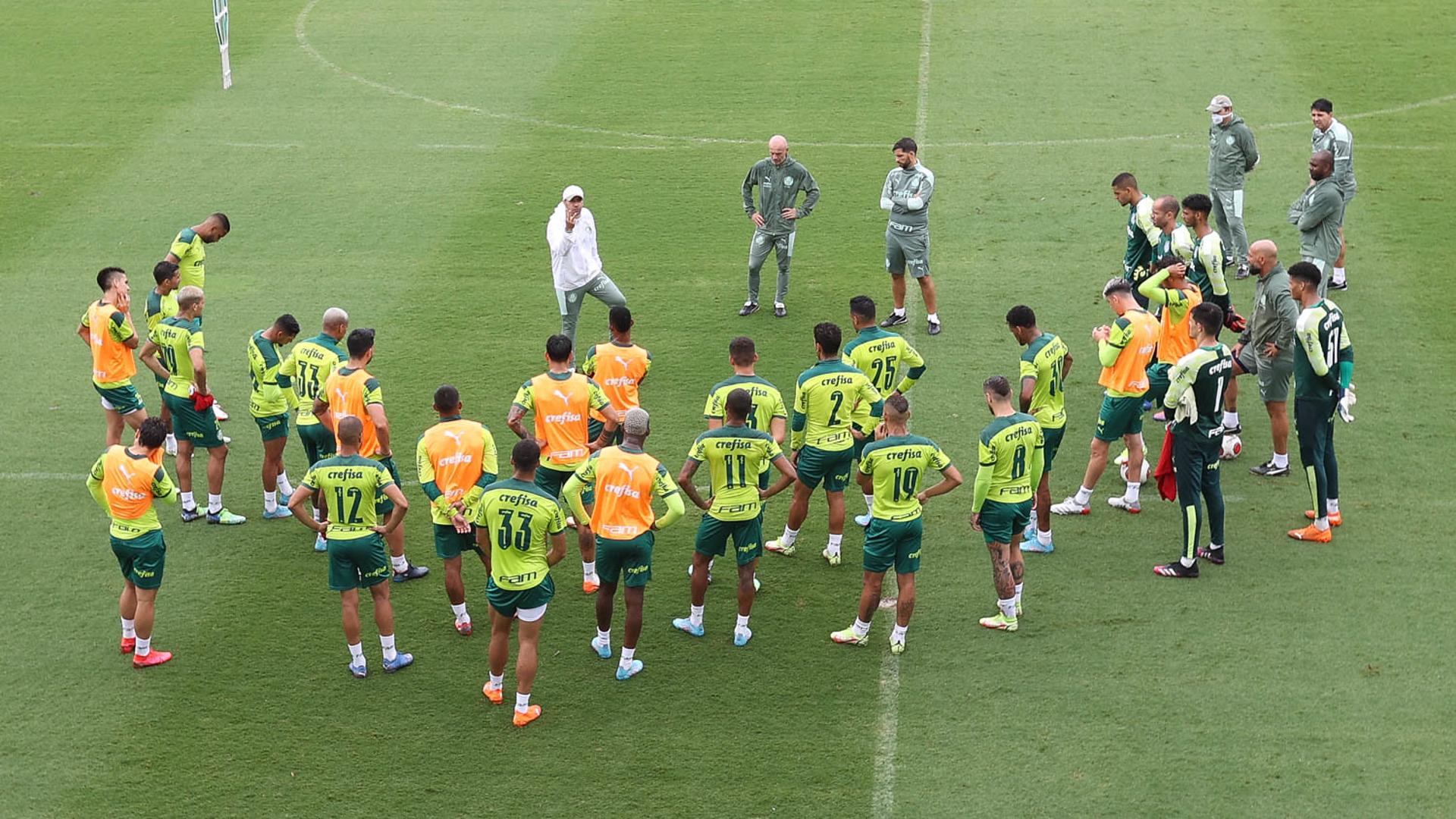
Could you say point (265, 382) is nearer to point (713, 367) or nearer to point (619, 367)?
point (619, 367)

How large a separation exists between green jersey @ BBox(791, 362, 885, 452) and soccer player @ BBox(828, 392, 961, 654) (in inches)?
34.8

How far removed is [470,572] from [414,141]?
33.3 ft

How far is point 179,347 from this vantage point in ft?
40.1

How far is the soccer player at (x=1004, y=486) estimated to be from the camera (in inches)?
411

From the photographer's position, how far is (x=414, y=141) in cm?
2031

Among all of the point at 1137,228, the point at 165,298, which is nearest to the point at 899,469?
the point at 1137,228

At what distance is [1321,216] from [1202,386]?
4.47 metres

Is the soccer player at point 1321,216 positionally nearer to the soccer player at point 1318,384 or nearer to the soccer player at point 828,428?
the soccer player at point 1318,384

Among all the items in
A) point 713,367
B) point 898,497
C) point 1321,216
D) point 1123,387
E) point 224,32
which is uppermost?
point 224,32

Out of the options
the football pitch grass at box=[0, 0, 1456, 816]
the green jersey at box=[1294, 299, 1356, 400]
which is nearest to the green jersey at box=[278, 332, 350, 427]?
the football pitch grass at box=[0, 0, 1456, 816]

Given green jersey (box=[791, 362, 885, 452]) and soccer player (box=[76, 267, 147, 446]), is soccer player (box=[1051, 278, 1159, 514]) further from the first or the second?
soccer player (box=[76, 267, 147, 446])

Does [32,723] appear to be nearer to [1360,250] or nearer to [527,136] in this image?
[527,136]

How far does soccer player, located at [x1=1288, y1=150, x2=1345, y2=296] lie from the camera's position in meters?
14.3

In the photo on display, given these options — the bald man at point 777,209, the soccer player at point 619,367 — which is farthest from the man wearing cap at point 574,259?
the soccer player at point 619,367
